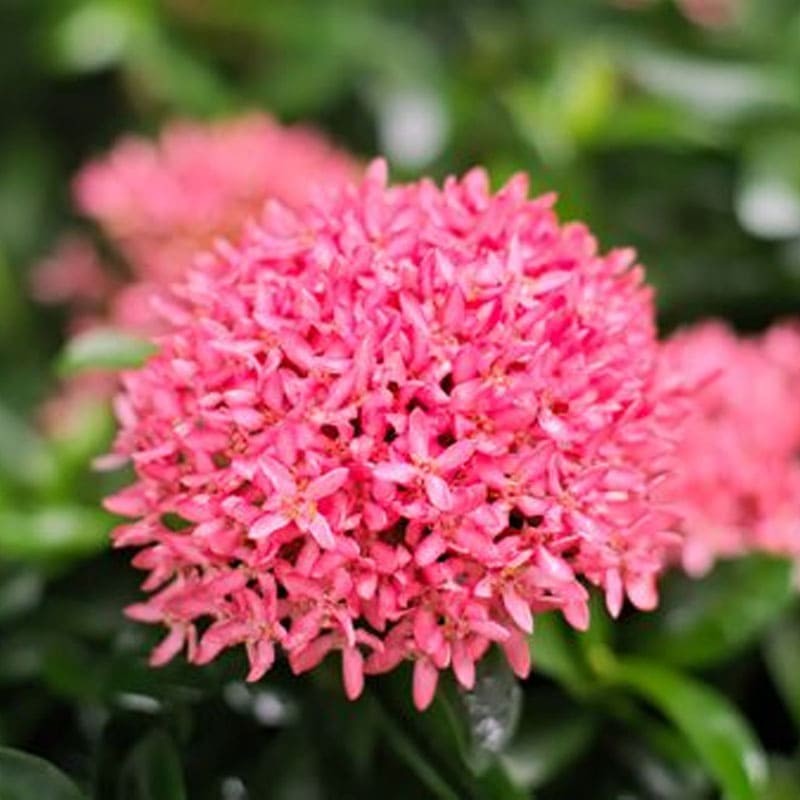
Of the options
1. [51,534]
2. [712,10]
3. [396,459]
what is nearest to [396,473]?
[396,459]

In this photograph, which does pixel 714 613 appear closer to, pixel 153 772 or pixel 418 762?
pixel 418 762

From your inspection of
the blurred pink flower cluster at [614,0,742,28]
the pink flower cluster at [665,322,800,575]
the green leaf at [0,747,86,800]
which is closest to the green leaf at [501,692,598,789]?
the pink flower cluster at [665,322,800,575]

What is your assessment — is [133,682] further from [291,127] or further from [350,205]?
[291,127]

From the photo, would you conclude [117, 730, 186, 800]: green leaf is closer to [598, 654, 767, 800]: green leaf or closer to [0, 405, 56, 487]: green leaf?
[598, 654, 767, 800]: green leaf

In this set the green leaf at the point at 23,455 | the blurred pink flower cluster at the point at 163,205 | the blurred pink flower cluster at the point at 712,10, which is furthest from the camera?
the blurred pink flower cluster at the point at 712,10

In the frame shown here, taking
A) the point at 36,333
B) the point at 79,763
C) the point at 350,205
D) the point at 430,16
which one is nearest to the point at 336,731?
the point at 79,763

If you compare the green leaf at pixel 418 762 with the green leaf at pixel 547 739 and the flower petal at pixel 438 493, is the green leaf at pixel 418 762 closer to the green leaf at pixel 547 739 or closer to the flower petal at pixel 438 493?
the green leaf at pixel 547 739

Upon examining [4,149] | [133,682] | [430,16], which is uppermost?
[430,16]

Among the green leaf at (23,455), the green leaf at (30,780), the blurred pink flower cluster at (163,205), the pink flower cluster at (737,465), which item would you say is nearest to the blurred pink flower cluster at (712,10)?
the blurred pink flower cluster at (163,205)
